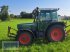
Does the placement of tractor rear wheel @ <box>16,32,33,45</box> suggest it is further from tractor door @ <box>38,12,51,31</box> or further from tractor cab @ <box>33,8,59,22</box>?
tractor cab @ <box>33,8,59,22</box>

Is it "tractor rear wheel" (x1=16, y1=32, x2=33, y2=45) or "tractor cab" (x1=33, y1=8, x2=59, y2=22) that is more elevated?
"tractor cab" (x1=33, y1=8, x2=59, y2=22)

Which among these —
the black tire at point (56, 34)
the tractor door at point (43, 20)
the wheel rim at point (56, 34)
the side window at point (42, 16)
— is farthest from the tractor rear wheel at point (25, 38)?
the wheel rim at point (56, 34)

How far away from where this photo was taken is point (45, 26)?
42.4ft

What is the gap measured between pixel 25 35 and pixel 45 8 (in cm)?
222

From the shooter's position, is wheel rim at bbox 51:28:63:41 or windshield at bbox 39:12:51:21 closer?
wheel rim at bbox 51:28:63:41

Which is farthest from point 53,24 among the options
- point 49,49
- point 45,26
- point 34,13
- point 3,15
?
point 3,15

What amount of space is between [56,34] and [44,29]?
32.7 inches

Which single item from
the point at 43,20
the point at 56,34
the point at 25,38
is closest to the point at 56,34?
the point at 56,34

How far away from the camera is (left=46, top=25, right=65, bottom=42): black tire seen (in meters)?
12.8

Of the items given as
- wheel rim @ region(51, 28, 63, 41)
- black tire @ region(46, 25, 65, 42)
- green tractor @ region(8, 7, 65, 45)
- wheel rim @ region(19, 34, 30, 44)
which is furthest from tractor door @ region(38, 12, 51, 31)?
wheel rim @ region(19, 34, 30, 44)

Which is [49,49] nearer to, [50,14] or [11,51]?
[11,51]

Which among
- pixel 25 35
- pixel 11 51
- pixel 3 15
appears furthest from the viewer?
pixel 3 15

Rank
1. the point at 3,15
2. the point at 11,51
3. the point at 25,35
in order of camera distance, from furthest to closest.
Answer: the point at 3,15 < the point at 25,35 < the point at 11,51

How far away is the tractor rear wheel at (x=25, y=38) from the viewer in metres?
12.6
